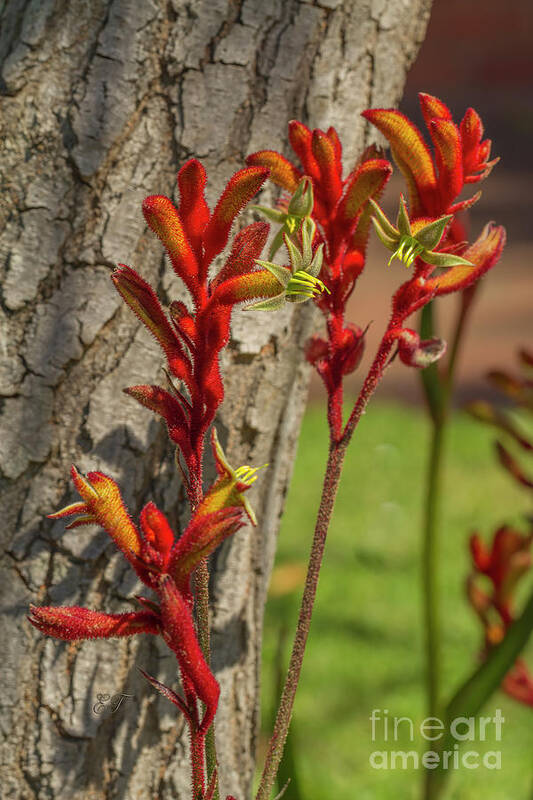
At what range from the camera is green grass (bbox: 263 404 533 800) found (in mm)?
1670

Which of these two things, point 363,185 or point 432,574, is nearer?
point 363,185

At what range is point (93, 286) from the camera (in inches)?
27.5

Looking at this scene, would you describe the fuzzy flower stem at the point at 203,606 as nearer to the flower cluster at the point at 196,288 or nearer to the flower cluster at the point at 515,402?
the flower cluster at the point at 196,288

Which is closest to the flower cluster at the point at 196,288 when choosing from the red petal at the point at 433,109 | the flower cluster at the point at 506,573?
the red petal at the point at 433,109

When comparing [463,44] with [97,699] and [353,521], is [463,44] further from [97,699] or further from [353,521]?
[97,699]

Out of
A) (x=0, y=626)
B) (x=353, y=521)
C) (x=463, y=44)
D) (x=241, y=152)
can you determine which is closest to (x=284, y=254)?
(x=241, y=152)

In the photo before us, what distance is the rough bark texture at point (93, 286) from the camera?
2.25 ft

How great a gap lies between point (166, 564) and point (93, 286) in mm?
301

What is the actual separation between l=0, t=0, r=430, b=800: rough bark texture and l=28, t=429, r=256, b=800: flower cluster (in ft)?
0.78

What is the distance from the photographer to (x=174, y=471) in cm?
72
